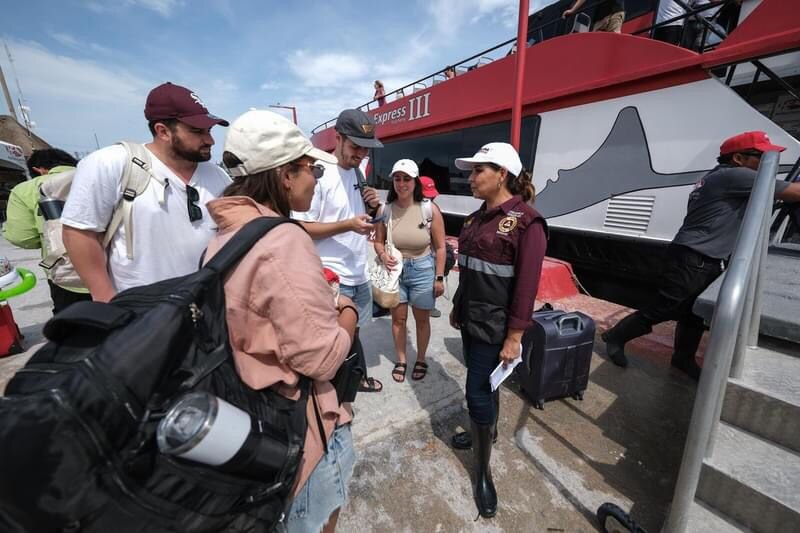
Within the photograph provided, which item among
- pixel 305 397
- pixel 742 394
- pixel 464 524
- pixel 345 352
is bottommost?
pixel 464 524

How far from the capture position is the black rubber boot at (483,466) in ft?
5.82

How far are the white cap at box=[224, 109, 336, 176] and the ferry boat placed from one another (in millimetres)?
4278

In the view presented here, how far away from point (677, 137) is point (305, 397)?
183 inches

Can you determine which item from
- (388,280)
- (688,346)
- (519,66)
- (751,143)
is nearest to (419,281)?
(388,280)

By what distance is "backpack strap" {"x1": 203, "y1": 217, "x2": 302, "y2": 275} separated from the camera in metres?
0.77

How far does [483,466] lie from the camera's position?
5.96 ft

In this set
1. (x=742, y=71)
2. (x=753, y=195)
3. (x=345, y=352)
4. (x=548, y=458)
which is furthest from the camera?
(x=742, y=71)

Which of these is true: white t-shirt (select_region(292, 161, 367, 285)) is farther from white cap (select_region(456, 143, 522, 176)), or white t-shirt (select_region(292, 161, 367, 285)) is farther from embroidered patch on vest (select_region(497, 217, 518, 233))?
embroidered patch on vest (select_region(497, 217, 518, 233))

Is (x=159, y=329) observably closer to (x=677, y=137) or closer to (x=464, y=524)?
(x=464, y=524)

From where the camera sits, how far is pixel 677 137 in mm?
3643

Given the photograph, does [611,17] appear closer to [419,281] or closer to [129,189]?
[419,281]

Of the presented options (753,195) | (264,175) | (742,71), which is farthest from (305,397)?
A: (742,71)

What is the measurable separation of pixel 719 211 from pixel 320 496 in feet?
10.6

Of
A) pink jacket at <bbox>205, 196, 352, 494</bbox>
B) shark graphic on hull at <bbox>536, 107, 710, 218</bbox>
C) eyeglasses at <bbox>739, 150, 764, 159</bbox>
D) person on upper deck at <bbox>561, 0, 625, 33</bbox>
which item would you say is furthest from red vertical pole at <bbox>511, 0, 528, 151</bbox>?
pink jacket at <bbox>205, 196, 352, 494</bbox>
